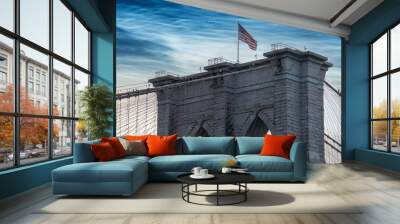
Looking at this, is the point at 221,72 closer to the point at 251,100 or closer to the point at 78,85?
the point at 251,100

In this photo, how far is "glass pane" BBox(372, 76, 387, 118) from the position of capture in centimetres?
789

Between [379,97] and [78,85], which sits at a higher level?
[78,85]

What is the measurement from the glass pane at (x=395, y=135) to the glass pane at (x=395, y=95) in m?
0.18

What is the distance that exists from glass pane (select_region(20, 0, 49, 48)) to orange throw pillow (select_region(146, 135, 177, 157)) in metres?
2.29

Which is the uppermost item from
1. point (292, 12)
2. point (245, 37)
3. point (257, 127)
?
point (245, 37)

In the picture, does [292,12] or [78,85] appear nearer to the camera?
[78,85]

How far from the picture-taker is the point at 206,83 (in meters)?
13.3

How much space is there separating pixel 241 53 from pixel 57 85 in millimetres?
7180

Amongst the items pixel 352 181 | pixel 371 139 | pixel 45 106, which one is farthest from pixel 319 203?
pixel 371 139

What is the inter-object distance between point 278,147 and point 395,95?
3.56m

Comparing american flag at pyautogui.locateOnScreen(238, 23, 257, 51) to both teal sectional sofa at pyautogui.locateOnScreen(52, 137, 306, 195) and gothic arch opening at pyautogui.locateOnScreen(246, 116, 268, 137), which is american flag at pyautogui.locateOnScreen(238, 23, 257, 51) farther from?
teal sectional sofa at pyautogui.locateOnScreen(52, 137, 306, 195)

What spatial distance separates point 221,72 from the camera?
12406 millimetres

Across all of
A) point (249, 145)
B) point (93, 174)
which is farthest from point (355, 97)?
point (93, 174)

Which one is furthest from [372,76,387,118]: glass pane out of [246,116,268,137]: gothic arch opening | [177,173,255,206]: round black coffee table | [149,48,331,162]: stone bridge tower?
[177,173,255,206]: round black coffee table
